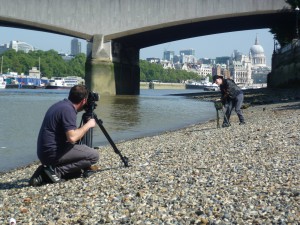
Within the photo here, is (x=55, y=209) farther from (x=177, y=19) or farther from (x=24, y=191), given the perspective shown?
(x=177, y=19)

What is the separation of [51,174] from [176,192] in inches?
76.3

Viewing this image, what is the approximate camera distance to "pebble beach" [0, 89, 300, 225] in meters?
4.77

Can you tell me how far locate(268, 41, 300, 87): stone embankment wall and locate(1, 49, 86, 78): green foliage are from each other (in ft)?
302

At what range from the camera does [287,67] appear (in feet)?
168

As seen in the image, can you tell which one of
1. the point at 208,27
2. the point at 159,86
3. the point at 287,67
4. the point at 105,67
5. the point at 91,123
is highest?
the point at 208,27

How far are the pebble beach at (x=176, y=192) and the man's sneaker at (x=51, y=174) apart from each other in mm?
105

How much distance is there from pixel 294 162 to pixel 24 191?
3300 mm

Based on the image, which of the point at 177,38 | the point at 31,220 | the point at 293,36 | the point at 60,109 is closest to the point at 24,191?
the point at 60,109

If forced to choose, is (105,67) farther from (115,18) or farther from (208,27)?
(208,27)

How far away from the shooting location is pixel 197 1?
5344 cm

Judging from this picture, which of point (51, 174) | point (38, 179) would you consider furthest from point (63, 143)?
point (38, 179)

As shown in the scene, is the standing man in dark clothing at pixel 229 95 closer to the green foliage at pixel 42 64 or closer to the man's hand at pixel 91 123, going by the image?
the man's hand at pixel 91 123

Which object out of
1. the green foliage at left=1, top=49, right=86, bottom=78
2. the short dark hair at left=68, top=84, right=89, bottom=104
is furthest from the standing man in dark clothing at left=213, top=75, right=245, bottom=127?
the green foliage at left=1, top=49, right=86, bottom=78

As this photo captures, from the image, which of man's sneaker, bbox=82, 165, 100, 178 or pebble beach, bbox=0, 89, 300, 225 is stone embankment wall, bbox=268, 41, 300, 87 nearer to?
pebble beach, bbox=0, 89, 300, 225
